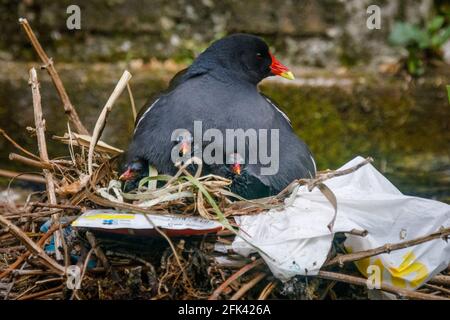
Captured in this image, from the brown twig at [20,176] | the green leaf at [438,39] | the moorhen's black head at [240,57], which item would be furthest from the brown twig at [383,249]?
the green leaf at [438,39]

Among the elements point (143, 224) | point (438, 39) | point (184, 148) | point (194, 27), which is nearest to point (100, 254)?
point (143, 224)

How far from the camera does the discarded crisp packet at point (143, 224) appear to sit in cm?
216

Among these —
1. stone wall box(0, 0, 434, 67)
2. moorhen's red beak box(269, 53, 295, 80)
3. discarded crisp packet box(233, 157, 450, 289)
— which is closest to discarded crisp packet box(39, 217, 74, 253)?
discarded crisp packet box(233, 157, 450, 289)

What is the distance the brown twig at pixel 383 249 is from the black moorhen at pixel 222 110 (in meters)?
0.43

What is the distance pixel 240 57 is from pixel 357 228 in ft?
2.88

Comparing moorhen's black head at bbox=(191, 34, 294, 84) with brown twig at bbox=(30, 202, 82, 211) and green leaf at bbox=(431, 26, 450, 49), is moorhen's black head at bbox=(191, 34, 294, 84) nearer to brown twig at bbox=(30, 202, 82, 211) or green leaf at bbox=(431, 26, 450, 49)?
brown twig at bbox=(30, 202, 82, 211)

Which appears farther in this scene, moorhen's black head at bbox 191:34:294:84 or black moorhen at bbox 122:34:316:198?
moorhen's black head at bbox 191:34:294:84

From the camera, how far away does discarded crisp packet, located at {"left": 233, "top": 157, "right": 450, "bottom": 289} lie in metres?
2.16

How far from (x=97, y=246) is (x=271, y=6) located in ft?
5.83

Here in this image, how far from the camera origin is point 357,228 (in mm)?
2229

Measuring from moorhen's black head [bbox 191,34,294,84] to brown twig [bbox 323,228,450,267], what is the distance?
2.88ft

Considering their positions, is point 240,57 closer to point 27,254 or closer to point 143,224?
point 143,224

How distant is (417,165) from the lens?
12.2ft
